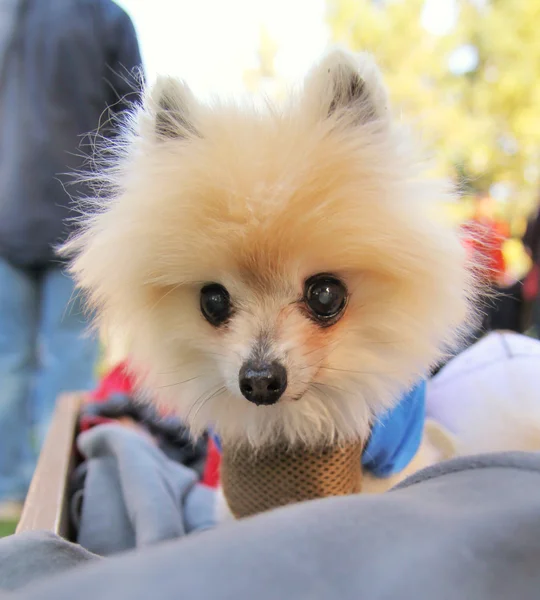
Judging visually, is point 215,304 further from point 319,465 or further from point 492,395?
point 492,395

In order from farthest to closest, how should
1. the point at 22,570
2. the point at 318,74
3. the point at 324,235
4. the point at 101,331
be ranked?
the point at 101,331
the point at 318,74
the point at 324,235
the point at 22,570

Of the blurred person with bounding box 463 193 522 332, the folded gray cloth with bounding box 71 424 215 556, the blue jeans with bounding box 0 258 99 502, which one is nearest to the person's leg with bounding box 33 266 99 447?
the blue jeans with bounding box 0 258 99 502

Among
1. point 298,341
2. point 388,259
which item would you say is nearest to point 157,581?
point 298,341

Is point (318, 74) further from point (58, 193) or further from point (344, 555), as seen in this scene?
point (58, 193)

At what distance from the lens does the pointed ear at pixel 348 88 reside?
3.33 feet

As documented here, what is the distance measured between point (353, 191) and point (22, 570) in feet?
2.42

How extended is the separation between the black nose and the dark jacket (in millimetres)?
1396

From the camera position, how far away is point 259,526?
42 centimetres

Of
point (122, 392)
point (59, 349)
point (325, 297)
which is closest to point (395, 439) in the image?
point (325, 297)

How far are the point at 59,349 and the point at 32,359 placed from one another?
24cm

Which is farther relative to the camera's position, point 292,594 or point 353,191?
point 353,191

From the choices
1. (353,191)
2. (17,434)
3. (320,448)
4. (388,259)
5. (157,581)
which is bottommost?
(17,434)

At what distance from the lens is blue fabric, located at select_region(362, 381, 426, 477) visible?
1164 mm

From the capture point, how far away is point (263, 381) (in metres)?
0.90
